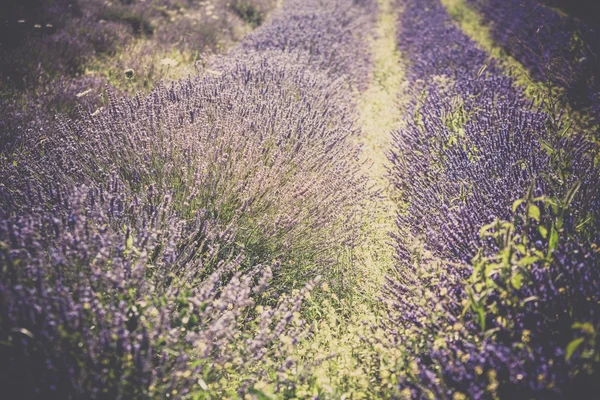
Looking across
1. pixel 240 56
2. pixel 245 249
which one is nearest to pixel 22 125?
pixel 245 249

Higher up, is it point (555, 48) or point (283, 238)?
point (555, 48)

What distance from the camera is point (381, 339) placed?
5.45 ft

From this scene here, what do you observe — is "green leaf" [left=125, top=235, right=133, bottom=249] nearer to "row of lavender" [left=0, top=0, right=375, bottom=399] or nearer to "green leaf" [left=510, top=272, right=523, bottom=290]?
"row of lavender" [left=0, top=0, right=375, bottom=399]

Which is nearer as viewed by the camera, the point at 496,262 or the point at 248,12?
the point at 496,262

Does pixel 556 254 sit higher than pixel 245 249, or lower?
higher

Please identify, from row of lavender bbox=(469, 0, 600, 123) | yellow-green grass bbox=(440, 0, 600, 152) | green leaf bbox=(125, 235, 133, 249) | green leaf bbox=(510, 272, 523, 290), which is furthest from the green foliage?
green leaf bbox=(510, 272, 523, 290)

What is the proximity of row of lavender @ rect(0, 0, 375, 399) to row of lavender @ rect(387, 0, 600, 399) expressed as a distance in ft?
1.72

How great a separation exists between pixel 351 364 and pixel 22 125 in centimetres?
290

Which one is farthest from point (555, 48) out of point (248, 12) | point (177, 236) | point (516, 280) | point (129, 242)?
point (248, 12)

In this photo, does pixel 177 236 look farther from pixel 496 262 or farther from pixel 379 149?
pixel 379 149

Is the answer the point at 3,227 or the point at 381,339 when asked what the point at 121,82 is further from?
the point at 381,339

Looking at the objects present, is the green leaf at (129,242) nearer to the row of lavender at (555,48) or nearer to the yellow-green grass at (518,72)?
the yellow-green grass at (518,72)

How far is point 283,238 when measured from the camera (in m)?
2.11

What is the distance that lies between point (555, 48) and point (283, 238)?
18.2 ft
